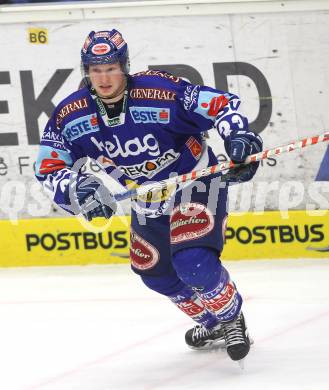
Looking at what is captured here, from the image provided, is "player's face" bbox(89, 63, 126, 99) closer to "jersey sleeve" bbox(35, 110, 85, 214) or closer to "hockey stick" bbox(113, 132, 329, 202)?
"jersey sleeve" bbox(35, 110, 85, 214)

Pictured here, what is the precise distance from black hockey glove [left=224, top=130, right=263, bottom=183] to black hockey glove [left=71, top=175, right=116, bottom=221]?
0.50 metres

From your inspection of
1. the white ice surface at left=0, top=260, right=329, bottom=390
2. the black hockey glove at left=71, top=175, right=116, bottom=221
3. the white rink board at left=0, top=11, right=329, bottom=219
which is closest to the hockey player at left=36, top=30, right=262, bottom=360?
the black hockey glove at left=71, top=175, right=116, bottom=221

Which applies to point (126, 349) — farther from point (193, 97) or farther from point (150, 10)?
point (150, 10)

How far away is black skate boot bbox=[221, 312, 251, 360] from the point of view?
178 inches

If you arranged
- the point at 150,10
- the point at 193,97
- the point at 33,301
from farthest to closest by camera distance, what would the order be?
the point at 150,10
the point at 33,301
the point at 193,97

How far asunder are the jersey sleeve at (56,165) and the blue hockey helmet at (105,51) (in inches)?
12.4

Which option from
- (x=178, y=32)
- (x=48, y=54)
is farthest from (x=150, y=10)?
(x=48, y=54)

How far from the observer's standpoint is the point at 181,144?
4668 mm

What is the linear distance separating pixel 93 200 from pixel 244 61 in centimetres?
267

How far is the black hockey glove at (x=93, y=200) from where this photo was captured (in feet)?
14.5

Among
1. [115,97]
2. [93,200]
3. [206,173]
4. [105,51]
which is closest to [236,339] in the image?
[206,173]

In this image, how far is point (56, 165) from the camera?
4.62 metres

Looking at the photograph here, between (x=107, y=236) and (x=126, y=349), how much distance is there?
6.56 feet

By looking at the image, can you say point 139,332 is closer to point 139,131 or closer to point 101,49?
point 139,131
